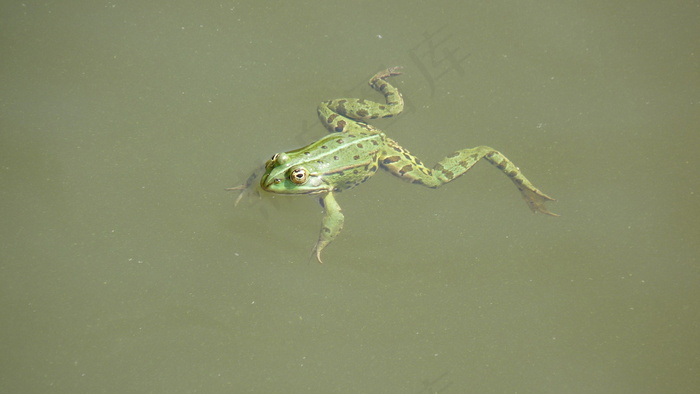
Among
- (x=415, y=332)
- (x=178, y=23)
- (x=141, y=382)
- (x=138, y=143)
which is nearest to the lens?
(x=141, y=382)

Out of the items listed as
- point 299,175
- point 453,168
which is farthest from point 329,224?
point 453,168

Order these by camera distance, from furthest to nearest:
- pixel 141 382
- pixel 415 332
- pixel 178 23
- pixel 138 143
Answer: pixel 178 23 < pixel 138 143 < pixel 415 332 < pixel 141 382

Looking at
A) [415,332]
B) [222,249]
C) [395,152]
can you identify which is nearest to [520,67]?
[395,152]

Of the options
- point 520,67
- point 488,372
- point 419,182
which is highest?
point 520,67

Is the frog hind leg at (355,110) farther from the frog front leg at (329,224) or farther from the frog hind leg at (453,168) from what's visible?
the frog front leg at (329,224)

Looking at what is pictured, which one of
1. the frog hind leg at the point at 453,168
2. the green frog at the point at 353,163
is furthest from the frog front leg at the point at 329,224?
the frog hind leg at the point at 453,168

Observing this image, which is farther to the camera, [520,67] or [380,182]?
[520,67]

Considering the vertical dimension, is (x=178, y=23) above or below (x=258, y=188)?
above

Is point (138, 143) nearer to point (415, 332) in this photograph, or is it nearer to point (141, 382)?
point (141, 382)
